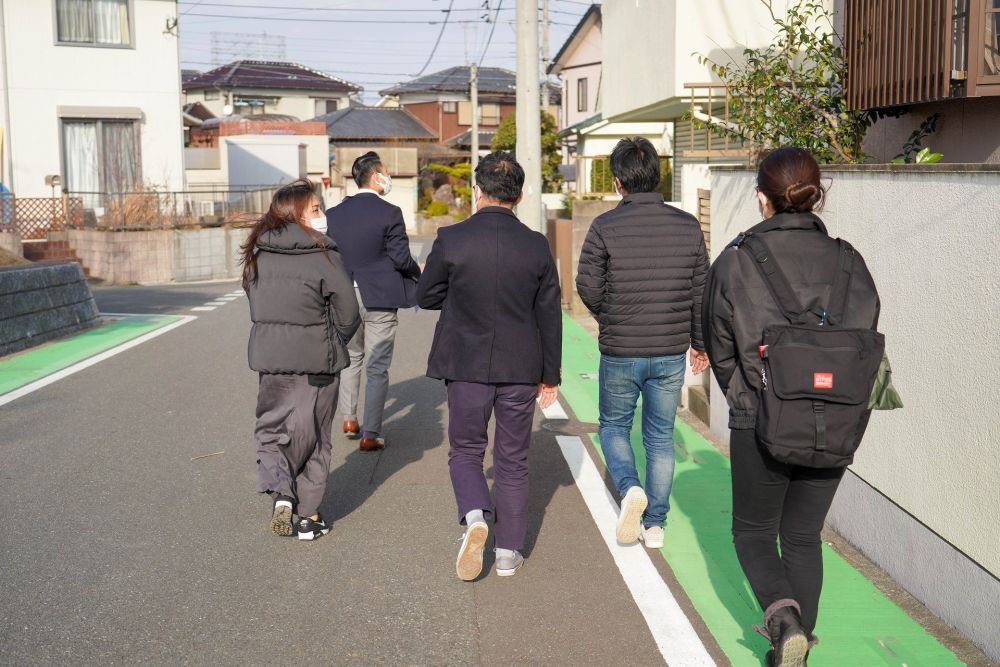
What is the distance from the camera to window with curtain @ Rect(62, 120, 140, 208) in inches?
1014

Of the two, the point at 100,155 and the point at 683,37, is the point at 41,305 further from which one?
the point at 100,155

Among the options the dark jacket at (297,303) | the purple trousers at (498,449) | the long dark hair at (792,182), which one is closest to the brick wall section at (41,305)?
the dark jacket at (297,303)

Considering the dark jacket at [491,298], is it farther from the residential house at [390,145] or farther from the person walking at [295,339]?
the residential house at [390,145]

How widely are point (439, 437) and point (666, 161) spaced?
16.4m

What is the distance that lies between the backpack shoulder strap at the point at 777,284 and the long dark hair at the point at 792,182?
0.56 feet

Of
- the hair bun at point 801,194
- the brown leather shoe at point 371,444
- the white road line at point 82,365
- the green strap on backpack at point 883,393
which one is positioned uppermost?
the hair bun at point 801,194

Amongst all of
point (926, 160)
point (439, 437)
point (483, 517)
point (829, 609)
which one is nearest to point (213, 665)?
point (483, 517)

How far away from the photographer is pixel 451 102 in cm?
6481

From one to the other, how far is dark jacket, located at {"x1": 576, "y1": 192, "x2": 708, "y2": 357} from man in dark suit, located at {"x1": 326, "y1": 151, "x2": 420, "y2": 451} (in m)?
2.17

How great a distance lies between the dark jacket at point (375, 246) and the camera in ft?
23.2

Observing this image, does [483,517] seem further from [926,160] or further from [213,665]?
[926,160]

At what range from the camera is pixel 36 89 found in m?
25.0

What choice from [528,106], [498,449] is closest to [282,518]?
[498,449]

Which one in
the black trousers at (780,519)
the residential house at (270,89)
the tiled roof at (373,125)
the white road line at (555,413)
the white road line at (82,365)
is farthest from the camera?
the residential house at (270,89)
